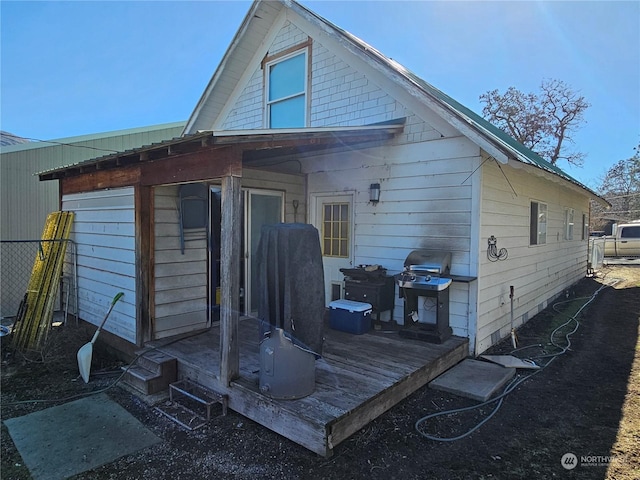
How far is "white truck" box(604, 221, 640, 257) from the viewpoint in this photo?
749 inches

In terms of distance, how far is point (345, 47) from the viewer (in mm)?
5855

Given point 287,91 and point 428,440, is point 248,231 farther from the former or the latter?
point 428,440

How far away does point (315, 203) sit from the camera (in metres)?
6.47

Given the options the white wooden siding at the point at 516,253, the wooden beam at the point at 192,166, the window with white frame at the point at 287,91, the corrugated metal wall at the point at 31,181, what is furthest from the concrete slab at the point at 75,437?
the corrugated metal wall at the point at 31,181

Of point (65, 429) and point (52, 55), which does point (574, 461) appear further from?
point (52, 55)

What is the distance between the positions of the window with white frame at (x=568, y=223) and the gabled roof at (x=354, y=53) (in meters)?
0.67

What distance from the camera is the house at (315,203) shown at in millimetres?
3590

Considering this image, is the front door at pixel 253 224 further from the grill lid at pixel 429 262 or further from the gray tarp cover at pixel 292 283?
the gray tarp cover at pixel 292 283

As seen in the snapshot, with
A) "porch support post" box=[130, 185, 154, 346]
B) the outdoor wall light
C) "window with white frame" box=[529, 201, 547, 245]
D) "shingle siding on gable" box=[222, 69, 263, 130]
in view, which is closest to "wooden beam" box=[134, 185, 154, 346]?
"porch support post" box=[130, 185, 154, 346]

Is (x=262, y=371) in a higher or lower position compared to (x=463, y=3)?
lower

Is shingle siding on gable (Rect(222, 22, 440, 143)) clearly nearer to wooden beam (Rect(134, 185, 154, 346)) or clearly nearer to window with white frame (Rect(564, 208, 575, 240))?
wooden beam (Rect(134, 185, 154, 346))

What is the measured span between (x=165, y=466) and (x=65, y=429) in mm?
1327

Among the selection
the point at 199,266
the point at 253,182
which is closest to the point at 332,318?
the point at 199,266

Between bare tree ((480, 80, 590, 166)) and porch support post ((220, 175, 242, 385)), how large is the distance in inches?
944
